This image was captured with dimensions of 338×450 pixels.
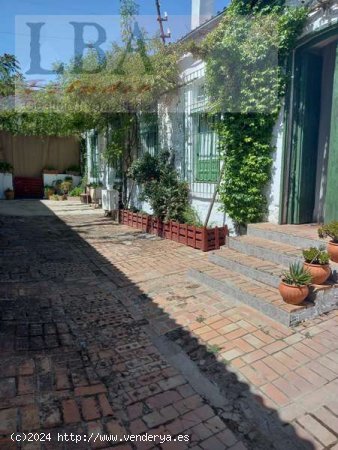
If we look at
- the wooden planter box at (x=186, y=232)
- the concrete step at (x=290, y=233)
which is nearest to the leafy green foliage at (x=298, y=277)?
the concrete step at (x=290, y=233)

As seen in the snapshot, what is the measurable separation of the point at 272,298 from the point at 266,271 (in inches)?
23.4

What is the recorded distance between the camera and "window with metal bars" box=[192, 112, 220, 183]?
7.04 m

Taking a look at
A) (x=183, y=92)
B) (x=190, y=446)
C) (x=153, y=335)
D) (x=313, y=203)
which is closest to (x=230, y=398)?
(x=190, y=446)

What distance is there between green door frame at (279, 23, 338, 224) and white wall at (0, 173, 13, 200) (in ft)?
45.6

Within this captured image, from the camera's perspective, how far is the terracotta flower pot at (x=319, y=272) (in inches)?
145

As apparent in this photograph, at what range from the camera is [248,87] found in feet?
19.0

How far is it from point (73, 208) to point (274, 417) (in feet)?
38.8

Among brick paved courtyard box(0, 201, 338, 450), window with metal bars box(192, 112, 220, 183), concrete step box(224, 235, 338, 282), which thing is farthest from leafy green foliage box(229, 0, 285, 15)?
brick paved courtyard box(0, 201, 338, 450)

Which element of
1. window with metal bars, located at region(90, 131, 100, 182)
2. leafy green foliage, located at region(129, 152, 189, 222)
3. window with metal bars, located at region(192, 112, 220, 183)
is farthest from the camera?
window with metal bars, located at region(90, 131, 100, 182)

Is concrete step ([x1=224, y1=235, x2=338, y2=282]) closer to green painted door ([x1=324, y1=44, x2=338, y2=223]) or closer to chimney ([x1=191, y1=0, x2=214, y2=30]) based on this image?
green painted door ([x1=324, y1=44, x2=338, y2=223])

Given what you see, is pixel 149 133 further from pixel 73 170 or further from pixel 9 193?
pixel 9 193

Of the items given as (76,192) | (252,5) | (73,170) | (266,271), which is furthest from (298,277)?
(73,170)

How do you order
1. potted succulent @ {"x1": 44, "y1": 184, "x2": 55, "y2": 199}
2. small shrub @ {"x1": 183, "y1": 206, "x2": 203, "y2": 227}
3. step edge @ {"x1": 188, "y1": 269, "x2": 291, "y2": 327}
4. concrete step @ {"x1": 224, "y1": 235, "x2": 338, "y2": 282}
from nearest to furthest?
step edge @ {"x1": 188, "y1": 269, "x2": 291, "y2": 327} → concrete step @ {"x1": 224, "y1": 235, "x2": 338, "y2": 282} → small shrub @ {"x1": 183, "y1": 206, "x2": 203, "y2": 227} → potted succulent @ {"x1": 44, "y1": 184, "x2": 55, "y2": 199}

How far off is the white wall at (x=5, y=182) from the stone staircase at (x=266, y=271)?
13504 mm
